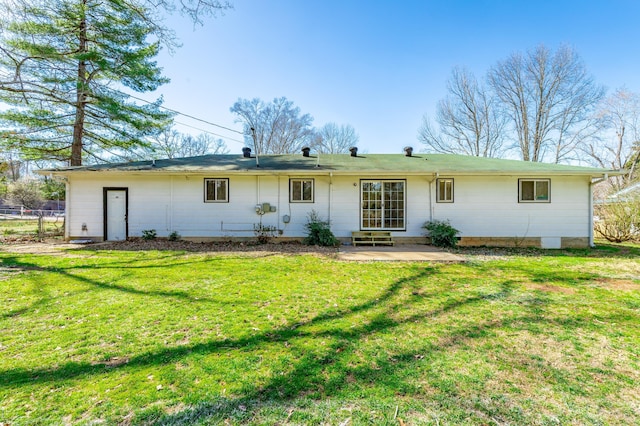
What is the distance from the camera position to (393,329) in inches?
126

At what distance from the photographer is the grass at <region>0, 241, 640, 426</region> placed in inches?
76.4

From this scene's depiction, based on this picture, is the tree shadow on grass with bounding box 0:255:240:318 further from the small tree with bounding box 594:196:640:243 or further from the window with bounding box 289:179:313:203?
the small tree with bounding box 594:196:640:243

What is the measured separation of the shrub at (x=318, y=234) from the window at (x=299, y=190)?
0.68 m

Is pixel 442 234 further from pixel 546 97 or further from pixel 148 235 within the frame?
pixel 546 97

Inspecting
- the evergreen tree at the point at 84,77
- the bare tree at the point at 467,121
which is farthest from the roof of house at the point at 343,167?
the bare tree at the point at 467,121

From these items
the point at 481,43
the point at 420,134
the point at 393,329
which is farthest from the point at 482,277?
the point at 420,134

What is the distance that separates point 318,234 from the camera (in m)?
9.20

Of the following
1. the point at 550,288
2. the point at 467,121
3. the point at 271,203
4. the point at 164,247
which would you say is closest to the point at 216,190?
the point at 271,203

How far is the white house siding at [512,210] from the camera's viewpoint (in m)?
9.36

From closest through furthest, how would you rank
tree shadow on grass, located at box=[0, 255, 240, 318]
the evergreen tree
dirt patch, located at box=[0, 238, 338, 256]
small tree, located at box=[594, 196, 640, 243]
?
tree shadow on grass, located at box=[0, 255, 240, 318] → dirt patch, located at box=[0, 238, 338, 256] → the evergreen tree → small tree, located at box=[594, 196, 640, 243]

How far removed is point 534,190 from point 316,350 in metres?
10.3

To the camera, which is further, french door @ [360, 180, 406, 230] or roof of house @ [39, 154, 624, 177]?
french door @ [360, 180, 406, 230]

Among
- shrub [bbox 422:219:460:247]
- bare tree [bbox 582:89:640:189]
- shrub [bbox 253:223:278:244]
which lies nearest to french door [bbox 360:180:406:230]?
shrub [bbox 422:219:460:247]

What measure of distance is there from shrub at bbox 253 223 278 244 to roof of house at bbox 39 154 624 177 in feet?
6.36
